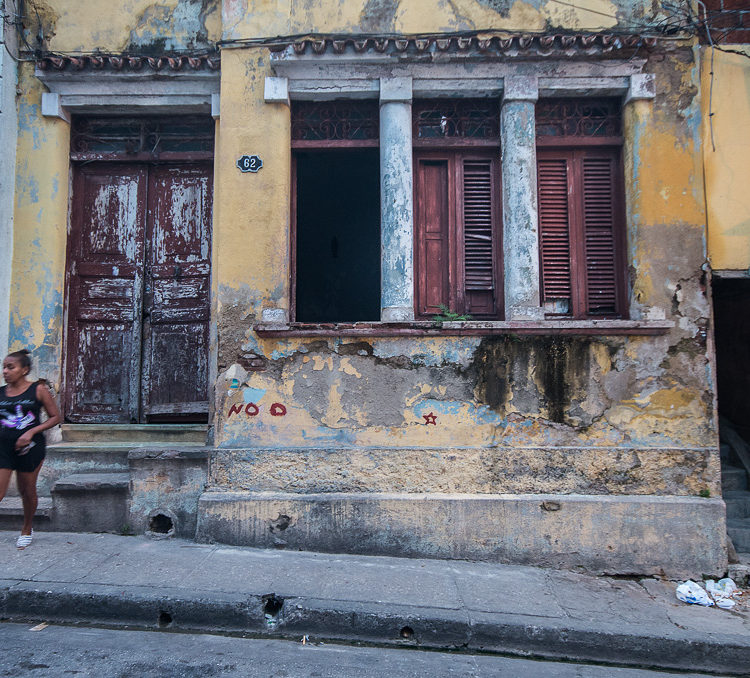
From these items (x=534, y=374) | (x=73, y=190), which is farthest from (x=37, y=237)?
(x=534, y=374)

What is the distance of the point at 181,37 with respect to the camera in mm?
6023

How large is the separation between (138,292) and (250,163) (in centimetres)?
202

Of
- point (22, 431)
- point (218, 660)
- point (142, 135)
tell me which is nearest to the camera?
point (218, 660)

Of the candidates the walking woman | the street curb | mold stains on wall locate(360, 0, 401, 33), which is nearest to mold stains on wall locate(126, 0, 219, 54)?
mold stains on wall locate(360, 0, 401, 33)

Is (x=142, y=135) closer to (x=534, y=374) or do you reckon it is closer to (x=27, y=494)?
(x=27, y=494)

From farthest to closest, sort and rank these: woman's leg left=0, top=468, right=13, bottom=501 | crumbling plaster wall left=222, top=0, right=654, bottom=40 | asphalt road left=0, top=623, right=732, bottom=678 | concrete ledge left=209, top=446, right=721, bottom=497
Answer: crumbling plaster wall left=222, top=0, right=654, bottom=40 → concrete ledge left=209, top=446, right=721, bottom=497 → woman's leg left=0, top=468, right=13, bottom=501 → asphalt road left=0, top=623, right=732, bottom=678

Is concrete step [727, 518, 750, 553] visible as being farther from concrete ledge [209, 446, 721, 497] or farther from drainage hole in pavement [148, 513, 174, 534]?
drainage hole in pavement [148, 513, 174, 534]

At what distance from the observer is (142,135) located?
6.29 metres

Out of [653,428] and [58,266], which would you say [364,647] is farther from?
[58,266]

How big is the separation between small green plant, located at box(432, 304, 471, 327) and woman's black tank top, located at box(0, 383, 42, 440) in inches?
146

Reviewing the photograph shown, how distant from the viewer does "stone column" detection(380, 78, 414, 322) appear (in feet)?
18.0

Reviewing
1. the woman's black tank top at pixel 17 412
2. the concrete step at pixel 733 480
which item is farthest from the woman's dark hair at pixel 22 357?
the concrete step at pixel 733 480

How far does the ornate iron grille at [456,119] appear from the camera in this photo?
19.1 ft

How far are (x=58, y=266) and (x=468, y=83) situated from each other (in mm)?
4691
